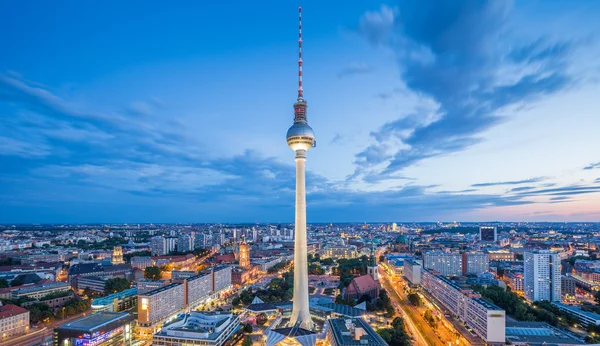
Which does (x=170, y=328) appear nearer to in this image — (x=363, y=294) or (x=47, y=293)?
(x=363, y=294)

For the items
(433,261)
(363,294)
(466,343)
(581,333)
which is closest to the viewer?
(466,343)

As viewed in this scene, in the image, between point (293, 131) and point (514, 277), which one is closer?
point (293, 131)

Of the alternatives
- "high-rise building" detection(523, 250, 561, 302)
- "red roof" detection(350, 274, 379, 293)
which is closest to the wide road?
"red roof" detection(350, 274, 379, 293)

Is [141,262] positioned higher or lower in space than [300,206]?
lower

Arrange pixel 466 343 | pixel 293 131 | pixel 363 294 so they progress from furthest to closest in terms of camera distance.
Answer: pixel 363 294, pixel 293 131, pixel 466 343

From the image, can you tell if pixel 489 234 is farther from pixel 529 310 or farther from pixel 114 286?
pixel 114 286

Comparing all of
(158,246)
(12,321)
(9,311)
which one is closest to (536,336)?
(12,321)

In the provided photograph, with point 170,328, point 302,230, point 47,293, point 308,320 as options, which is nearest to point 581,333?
point 308,320
